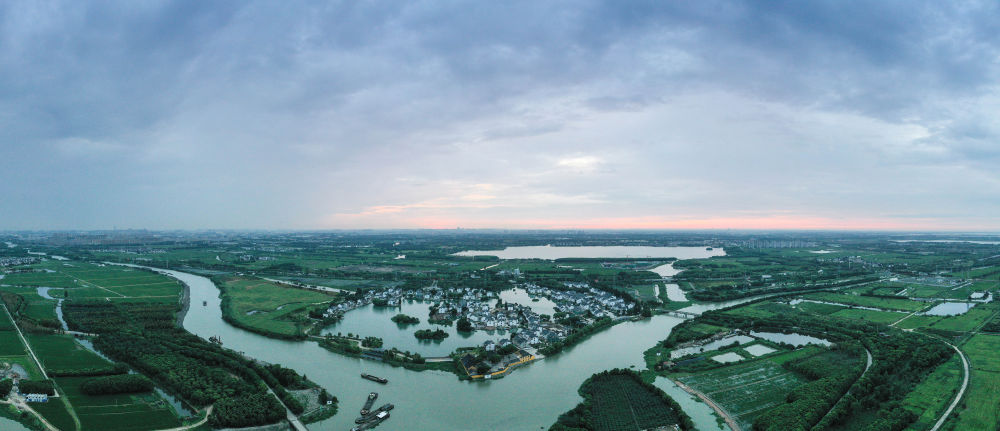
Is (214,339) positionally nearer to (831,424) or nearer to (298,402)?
(298,402)

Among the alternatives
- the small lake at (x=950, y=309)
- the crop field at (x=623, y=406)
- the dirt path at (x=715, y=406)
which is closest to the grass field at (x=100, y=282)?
the crop field at (x=623, y=406)

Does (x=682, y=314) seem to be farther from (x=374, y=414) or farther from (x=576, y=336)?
(x=374, y=414)

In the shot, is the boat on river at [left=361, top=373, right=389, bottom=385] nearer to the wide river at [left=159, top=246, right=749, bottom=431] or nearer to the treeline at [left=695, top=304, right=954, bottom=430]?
the wide river at [left=159, top=246, right=749, bottom=431]

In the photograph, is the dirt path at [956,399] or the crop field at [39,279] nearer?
Answer: the dirt path at [956,399]

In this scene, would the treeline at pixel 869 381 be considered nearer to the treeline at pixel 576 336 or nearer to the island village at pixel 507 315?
the treeline at pixel 576 336

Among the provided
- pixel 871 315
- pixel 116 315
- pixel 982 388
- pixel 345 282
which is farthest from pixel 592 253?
pixel 116 315
